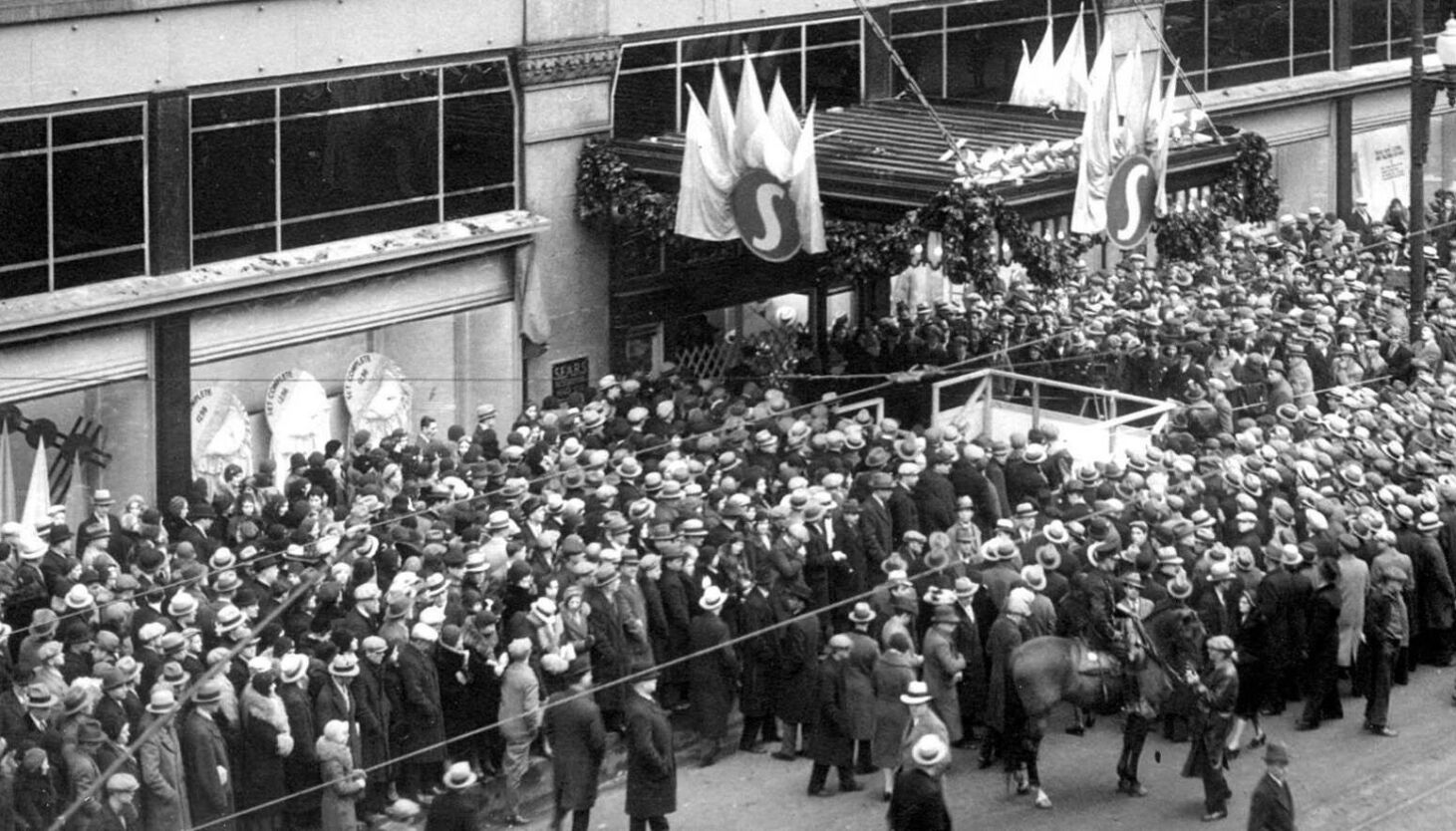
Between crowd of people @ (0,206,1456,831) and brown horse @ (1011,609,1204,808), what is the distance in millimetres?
121

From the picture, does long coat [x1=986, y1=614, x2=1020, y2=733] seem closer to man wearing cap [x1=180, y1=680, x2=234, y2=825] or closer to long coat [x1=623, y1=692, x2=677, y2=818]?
long coat [x1=623, y1=692, x2=677, y2=818]

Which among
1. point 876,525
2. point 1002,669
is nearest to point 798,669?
point 1002,669

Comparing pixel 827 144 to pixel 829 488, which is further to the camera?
pixel 827 144

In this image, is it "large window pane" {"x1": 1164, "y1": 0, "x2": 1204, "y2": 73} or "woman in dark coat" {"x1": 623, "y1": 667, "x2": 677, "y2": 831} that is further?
"large window pane" {"x1": 1164, "y1": 0, "x2": 1204, "y2": 73}

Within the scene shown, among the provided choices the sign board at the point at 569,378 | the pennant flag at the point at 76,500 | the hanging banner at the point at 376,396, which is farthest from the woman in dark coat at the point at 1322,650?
the pennant flag at the point at 76,500

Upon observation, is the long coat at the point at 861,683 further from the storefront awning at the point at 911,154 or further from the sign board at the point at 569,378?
the sign board at the point at 569,378

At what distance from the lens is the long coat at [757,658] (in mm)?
20152

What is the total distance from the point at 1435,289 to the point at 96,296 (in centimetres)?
1685

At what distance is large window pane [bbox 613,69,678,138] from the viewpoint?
2930 cm

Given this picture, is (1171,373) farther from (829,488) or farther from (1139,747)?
(1139,747)

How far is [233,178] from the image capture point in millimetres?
25438

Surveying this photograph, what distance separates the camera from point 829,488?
74.3ft

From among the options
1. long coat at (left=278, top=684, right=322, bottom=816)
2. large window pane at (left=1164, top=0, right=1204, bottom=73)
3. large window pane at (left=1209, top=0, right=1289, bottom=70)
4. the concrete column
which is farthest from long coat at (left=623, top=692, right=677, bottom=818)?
large window pane at (left=1209, top=0, right=1289, bottom=70)

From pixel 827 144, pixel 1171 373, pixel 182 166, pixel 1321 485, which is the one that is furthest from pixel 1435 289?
pixel 182 166
